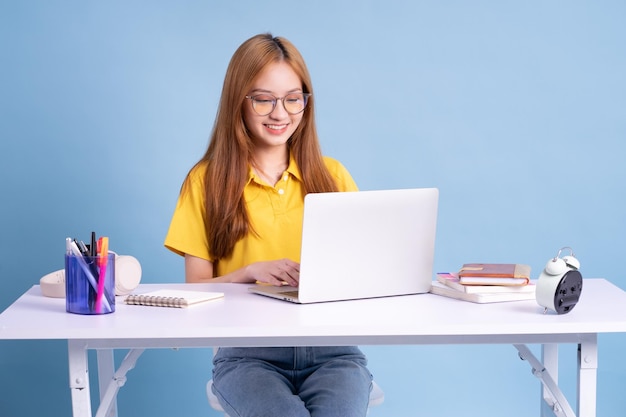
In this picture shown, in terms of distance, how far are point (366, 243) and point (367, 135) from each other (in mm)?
1471

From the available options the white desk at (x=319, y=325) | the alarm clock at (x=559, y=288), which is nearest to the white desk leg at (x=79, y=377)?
the white desk at (x=319, y=325)

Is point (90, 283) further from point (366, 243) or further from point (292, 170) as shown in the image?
point (292, 170)

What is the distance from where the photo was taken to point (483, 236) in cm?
330

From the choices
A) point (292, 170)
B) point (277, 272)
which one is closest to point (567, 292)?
point (277, 272)

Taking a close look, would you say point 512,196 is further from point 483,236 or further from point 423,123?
point 423,123

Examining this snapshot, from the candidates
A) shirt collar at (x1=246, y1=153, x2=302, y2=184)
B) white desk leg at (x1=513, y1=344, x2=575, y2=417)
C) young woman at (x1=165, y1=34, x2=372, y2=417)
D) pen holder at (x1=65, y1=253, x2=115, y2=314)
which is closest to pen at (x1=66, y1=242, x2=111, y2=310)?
pen holder at (x1=65, y1=253, x2=115, y2=314)

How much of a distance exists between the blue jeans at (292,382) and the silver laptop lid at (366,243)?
20 centimetres

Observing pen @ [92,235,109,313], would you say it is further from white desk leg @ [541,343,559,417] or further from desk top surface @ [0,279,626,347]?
white desk leg @ [541,343,559,417]

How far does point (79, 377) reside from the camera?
172 centimetres

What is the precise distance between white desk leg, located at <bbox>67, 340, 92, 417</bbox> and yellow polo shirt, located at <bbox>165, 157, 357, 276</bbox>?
612mm

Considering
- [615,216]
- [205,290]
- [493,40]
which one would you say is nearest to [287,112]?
[205,290]

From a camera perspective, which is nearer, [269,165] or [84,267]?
[84,267]

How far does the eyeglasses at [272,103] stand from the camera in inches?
89.2

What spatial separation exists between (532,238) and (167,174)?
136 cm
